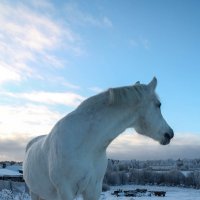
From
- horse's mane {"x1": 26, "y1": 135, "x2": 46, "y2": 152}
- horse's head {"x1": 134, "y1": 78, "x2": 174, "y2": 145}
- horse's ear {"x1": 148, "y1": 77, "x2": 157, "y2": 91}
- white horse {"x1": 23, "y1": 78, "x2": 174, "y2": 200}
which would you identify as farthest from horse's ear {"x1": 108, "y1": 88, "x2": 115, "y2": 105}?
horse's mane {"x1": 26, "y1": 135, "x2": 46, "y2": 152}

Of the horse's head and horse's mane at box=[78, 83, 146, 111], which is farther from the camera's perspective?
the horse's head

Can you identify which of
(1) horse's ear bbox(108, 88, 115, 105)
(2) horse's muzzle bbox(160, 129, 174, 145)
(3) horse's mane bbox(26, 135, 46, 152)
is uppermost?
(1) horse's ear bbox(108, 88, 115, 105)

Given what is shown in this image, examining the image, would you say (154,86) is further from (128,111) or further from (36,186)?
(36,186)

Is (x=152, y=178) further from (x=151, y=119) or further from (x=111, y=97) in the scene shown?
(x=111, y=97)

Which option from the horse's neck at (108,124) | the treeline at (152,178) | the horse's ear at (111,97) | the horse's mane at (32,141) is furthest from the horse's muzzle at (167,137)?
the treeline at (152,178)

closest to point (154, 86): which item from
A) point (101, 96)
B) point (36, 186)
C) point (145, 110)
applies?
point (145, 110)

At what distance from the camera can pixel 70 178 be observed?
373 cm

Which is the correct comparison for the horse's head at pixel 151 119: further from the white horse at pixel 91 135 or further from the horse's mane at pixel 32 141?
the horse's mane at pixel 32 141

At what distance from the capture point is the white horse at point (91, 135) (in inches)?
148

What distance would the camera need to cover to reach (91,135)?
3.88 metres

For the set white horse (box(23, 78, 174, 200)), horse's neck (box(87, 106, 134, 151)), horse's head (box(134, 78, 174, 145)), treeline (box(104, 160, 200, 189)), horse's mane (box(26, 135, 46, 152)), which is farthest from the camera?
treeline (box(104, 160, 200, 189))

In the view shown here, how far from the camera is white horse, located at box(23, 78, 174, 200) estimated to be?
3.76 metres

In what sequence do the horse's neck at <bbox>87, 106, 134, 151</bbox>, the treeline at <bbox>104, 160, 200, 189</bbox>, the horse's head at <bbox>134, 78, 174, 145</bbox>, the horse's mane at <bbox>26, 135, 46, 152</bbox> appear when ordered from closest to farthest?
the horse's neck at <bbox>87, 106, 134, 151</bbox>, the horse's head at <bbox>134, 78, 174, 145</bbox>, the horse's mane at <bbox>26, 135, 46, 152</bbox>, the treeline at <bbox>104, 160, 200, 189</bbox>

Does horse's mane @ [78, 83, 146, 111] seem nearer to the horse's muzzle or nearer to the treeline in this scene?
the horse's muzzle
